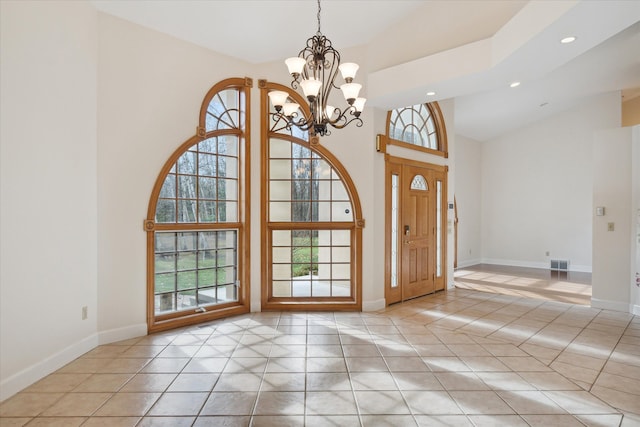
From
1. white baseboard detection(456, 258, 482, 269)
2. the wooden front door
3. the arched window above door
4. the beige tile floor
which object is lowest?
the beige tile floor

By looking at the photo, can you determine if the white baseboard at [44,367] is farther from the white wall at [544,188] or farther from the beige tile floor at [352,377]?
the white wall at [544,188]

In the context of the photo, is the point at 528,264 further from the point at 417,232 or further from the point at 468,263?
the point at 417,232

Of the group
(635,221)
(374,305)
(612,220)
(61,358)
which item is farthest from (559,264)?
(61,358)

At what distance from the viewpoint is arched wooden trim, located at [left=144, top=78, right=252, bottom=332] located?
12.8 ft

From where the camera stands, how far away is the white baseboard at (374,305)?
15.9 ft

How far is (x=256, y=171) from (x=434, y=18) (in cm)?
275

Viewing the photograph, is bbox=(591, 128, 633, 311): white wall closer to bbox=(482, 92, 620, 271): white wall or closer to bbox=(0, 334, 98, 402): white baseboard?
bbox=(482, 92, 620, 271): white wall

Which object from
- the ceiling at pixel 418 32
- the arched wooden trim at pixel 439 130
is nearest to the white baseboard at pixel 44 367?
the ceiling at pixel 418 32

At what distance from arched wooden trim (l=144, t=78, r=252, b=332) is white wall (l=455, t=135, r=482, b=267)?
6.06 meters

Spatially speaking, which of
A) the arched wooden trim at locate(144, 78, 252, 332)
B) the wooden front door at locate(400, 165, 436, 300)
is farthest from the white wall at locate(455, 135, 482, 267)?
the arched wooden trim at locate(144, 78, 252, 332)

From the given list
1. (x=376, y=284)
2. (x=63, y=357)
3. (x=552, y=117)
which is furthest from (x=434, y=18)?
(x=552, y=117)

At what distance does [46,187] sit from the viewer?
2941 mm

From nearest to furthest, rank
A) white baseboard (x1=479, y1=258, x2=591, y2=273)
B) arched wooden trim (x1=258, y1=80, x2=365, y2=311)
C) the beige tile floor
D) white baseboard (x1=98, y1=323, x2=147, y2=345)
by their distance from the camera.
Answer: the beige tile floor, white baseboard (x1=98, y1=323, x2=147, y2=345), arched wooden trim (x1=258, y1=80, x2=365, y2=311), white baseboard (x1=479, y1=258, x2=591, y2=273)

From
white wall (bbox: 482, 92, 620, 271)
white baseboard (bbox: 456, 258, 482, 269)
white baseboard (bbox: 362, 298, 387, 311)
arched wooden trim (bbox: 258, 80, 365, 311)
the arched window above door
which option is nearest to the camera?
arched wooden trim (bbox: 258, 80, 365, 311)
